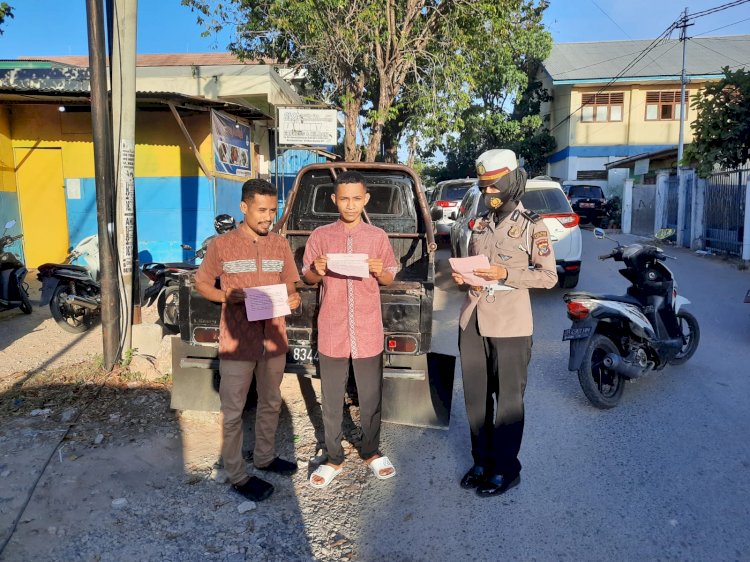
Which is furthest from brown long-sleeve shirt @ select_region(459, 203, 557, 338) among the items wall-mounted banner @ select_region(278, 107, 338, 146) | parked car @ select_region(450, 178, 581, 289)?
wall-mounted banner @ select_region(278, 107, 338, 146)

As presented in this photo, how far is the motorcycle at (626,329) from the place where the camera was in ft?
15.2

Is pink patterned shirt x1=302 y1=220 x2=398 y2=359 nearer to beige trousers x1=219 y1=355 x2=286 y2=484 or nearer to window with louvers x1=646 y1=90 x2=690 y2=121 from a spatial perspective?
beige trousers x1=219 y1=355 x2=286 y2=484

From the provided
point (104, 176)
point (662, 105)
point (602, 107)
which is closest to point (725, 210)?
point (104, 176)

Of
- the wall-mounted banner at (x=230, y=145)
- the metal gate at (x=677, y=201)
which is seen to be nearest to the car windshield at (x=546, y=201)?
the wall-mounted banner at (x=230, y=145)

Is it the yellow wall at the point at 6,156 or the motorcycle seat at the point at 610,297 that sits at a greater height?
the yellow wall at the point at 6,156

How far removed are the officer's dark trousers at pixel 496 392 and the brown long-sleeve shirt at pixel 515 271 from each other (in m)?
0.08

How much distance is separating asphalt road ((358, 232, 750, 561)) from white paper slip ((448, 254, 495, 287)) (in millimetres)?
1282

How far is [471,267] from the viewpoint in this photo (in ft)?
10.3

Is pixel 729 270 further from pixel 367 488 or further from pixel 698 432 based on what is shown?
pixel 367 488

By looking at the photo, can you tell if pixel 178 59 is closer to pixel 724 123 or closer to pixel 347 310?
pixel 724 123

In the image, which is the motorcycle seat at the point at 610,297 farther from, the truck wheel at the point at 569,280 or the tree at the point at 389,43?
the tree at the point at 389,43

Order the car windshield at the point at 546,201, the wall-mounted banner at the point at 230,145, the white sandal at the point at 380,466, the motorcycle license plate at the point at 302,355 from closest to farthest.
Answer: the white sandal at the point at 380,466 → the motorcycle license plate at the point at 302,355 → the car windshield at the point at 546,201 → the wall-mounted banner at the point at 230,145

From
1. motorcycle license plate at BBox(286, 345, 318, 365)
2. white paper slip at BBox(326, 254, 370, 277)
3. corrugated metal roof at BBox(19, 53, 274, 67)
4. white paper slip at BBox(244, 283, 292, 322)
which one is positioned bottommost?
motorcycle license plate at BBox(286, 345, 318, 365)

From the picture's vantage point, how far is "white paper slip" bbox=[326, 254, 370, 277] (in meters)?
3.20
